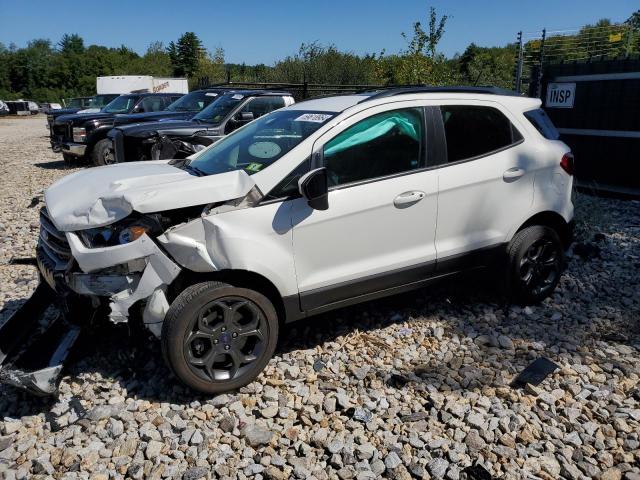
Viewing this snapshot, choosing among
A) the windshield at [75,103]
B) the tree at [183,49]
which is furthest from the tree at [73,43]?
the windshield at [75,103]

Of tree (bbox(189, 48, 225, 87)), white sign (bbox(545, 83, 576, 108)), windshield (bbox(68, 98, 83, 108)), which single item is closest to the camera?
white sign (bbox(545, 83, 576, 108))

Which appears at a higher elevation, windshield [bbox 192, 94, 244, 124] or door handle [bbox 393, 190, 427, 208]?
windshield [bbox 192, 94, 244, 124]

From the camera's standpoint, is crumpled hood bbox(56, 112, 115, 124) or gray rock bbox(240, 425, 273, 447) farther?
crumpled hood bbox(56, 112, 115, 124)

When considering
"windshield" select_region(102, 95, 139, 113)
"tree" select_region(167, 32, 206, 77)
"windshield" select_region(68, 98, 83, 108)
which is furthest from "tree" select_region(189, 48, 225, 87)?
"tree" select_region(167, 32, 206, 77)

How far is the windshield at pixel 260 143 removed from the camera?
11.8ft

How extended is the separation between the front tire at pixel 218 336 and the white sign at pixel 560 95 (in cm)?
795

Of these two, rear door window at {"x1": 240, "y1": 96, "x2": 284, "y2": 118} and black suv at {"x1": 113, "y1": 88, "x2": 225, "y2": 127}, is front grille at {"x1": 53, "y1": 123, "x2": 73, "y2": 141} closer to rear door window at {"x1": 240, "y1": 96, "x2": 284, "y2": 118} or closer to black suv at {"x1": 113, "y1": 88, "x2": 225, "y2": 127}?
black suv at {"x1": 113, "y1": 88, "x2": 225, "y2": 127}

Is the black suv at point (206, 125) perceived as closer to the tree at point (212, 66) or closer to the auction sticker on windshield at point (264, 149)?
the auction sticker on windshield at point (264, 149)

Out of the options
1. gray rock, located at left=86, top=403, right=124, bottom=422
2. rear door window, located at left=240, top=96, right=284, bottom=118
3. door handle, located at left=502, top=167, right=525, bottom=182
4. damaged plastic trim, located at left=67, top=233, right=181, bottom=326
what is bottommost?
gray rock, located at left=86, top=403, right=124, bottom=422

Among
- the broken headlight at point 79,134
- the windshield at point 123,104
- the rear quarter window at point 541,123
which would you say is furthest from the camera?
the windshield at point 123,104

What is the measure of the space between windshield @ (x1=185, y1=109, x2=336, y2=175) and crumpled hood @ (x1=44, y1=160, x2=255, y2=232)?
36 centimetres

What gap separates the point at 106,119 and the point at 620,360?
1177 centimetres

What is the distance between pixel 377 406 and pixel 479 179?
1.84 metres

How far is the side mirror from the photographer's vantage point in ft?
10.4
